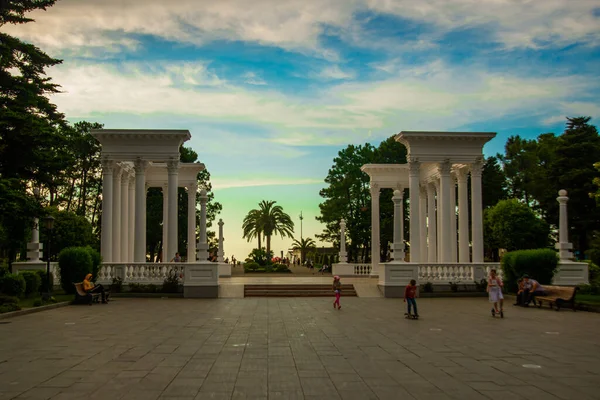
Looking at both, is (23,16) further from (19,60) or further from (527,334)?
(527,334)

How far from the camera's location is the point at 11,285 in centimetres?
2541

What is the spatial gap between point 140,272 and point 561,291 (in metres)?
20.1

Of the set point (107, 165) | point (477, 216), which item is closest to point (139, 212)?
point (107, 165)

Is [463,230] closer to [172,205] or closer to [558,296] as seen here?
[558,296]

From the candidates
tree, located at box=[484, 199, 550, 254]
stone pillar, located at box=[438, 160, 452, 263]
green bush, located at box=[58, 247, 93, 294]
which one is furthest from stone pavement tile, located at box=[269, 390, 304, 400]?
tree, located at box=[484, 199, 550, 254]

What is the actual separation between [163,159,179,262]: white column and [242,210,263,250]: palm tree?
43621mm

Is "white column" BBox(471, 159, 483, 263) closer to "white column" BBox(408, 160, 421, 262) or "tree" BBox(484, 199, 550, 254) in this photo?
"white column" BBox(408, 160, 421, 262)

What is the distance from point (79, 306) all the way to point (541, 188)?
4725 cm

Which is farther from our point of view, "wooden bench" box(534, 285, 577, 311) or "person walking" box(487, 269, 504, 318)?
"wooden bench" box(534, 285, 577, 311)

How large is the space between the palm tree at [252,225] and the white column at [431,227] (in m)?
42.1

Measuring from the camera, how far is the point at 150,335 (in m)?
15.5

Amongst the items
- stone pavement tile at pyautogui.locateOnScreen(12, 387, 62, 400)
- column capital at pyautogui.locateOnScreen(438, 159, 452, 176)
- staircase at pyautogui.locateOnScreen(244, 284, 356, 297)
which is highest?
column capital at pyautogui.locateOnScreen(438, 159, 452, 176)

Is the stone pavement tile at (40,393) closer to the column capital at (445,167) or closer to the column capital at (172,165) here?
the column capital at (172,165)

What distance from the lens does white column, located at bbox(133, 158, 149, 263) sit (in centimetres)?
3459
